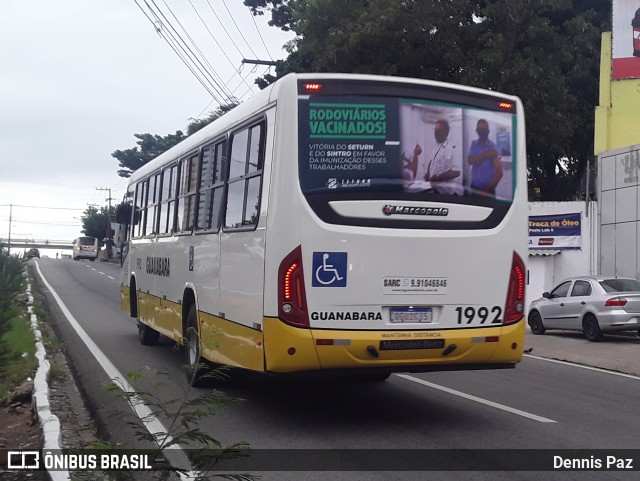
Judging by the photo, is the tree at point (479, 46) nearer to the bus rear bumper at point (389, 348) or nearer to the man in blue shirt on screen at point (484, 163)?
the man in blue shirt on screen at point (484, 163)

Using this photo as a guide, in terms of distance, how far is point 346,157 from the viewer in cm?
779

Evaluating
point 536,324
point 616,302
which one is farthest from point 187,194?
point 536,324

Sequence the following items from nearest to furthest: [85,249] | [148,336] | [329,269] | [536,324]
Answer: [329,269], [148,336], [536,324], [85,249]

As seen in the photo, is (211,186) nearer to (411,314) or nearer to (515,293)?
(411,314)

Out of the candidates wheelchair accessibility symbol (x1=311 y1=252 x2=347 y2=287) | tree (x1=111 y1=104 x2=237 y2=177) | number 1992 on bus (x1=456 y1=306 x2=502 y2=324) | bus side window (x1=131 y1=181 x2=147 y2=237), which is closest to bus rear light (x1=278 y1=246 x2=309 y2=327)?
wheelchair accessibility symbol (x1=311 y1=252 x2=347 y2=287)

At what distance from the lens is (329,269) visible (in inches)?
300

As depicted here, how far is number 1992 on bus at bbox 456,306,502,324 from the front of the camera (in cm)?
805

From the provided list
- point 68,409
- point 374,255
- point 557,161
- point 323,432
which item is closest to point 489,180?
point 374,255

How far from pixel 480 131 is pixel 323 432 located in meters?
3.34

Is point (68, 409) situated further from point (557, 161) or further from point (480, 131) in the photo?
point (557, 161)

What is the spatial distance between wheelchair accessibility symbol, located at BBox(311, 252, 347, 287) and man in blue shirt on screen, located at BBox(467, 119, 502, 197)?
161 cm

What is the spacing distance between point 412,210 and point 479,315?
1242 millimetres

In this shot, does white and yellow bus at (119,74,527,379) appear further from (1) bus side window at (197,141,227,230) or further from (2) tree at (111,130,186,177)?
(2) tree at (111,130,186,177)

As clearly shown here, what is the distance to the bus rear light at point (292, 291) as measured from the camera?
7516mm
